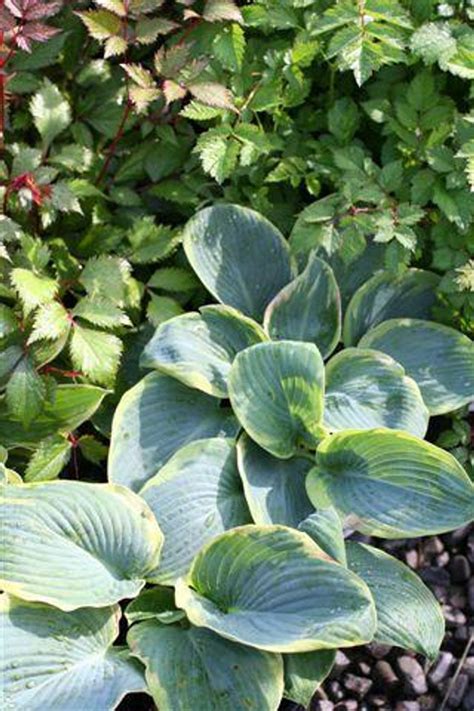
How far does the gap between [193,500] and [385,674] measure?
1.57 ft

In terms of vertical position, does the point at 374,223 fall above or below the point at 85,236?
above

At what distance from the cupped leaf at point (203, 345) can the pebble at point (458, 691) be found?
67cm

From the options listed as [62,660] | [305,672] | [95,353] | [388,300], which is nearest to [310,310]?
[388,300]

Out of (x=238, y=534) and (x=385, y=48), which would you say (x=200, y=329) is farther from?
(x=385, y=48)

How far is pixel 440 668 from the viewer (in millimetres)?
1900

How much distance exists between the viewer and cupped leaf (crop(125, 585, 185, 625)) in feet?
5.66

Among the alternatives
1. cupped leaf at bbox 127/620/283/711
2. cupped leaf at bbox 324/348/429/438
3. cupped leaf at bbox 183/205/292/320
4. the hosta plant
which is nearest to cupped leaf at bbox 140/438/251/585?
the hosta plant

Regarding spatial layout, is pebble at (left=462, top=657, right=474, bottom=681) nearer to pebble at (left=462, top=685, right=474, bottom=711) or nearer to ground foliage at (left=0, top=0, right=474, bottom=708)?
pebble at (left=462, top=685, right=474, bottom=711)

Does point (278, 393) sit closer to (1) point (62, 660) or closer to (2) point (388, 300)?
(2) point (388, 300)

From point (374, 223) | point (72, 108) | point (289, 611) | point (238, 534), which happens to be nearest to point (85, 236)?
point (72, 108)

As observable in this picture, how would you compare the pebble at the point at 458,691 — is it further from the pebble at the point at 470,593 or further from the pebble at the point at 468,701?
the pebble at the point at 470,593

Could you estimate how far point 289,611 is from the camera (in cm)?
164

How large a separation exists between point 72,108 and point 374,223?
26.7 inches

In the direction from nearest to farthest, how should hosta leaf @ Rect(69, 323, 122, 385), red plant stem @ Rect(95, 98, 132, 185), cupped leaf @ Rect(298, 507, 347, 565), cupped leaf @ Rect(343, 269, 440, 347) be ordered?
1. cupped leaf @ Rect(298, 507, 347, 565)
2. hosta leaf @ Rect(69, 323, 122, 385)
3. red plant stem @ Rect(95, 98, 132, 185)
4. cupped leaf @ Rect(343, 269, 440, 347)
